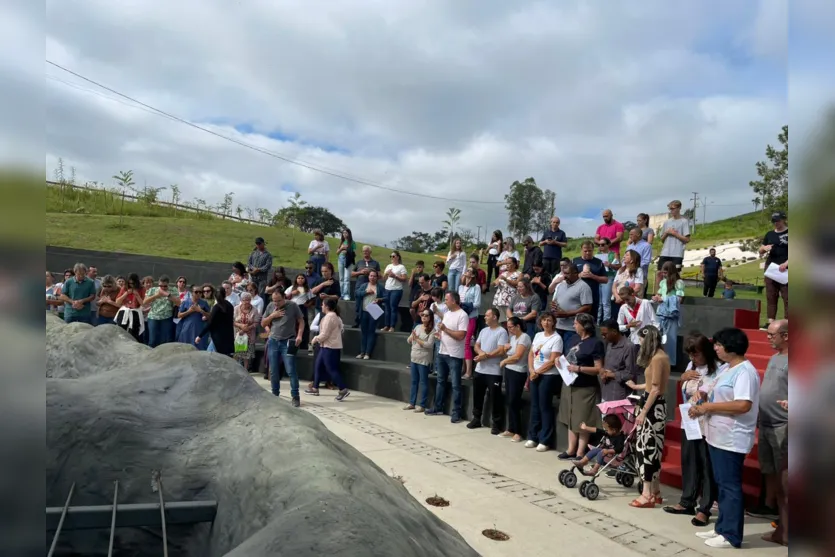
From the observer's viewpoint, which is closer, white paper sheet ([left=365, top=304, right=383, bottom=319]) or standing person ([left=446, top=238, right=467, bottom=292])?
white paper sheet ([left=365, top=304, right=383, bottom=319])

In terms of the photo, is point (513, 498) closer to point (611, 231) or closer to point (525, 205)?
point (611, 231)

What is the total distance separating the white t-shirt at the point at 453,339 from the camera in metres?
8.66

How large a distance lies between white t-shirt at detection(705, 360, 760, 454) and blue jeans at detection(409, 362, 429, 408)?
16.4ft

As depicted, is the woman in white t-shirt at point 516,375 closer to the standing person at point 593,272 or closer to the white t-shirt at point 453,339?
the white t-shirt at point 453,339

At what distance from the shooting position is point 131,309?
11.1 metres

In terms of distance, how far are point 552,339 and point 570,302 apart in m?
1.31

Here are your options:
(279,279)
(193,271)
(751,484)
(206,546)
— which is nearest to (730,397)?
(751,484)

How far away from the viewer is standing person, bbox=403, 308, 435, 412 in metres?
9.21

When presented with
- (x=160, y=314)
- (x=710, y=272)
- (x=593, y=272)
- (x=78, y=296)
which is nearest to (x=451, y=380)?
(x=593, y=272)

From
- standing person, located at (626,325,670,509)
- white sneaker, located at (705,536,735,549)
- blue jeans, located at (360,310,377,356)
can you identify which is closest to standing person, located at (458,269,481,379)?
blue jeans, located at (360,310,377,356)

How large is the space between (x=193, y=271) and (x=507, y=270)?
1591cm

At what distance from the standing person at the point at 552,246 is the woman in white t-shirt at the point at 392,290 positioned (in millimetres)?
2712

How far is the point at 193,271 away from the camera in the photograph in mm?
22109

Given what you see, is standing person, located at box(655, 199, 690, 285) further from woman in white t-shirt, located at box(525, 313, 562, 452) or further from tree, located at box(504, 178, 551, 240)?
tree, located at box(504, 178, 551, 240)
